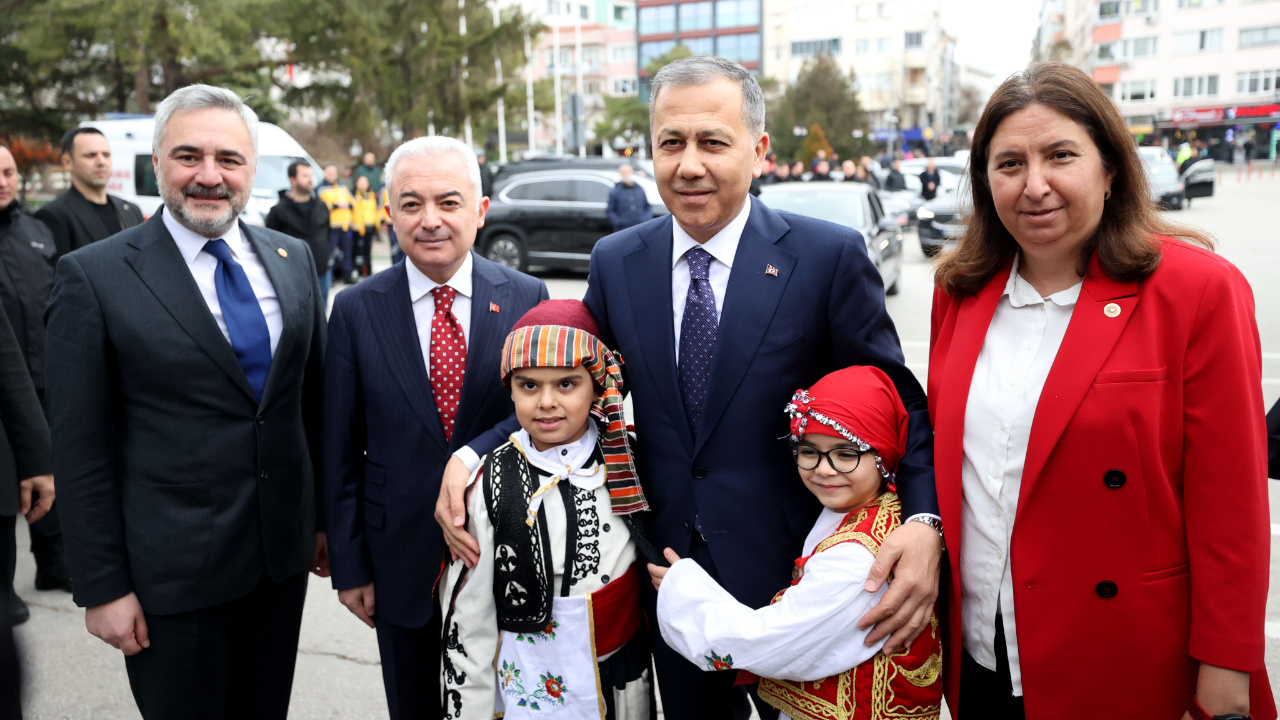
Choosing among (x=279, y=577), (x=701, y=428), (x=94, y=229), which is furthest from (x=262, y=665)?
(x=94, y=229)

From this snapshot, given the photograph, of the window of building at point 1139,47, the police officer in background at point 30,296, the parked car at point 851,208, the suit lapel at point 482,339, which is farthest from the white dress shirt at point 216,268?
the window of building at point 1139,47

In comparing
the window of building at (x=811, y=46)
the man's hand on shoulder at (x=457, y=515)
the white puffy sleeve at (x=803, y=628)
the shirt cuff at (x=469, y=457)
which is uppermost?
the window of building at (x=811, y=46)

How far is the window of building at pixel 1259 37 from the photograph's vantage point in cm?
6022

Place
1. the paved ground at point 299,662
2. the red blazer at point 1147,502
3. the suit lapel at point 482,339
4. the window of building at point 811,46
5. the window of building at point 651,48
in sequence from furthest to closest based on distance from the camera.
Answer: the window of building at point 651,48, the window of building at point 811,46, the paved ground at point 299,662, the suit lapel at point 482,339, the red blazer at point 1147,502

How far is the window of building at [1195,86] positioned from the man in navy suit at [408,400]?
76.0m

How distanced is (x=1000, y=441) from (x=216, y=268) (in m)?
2.08

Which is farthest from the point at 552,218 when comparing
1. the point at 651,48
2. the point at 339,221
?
the point at 651,48

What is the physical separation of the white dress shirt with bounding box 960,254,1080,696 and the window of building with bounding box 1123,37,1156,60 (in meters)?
76.5

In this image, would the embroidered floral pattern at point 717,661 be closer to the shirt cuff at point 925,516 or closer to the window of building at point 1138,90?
the shirt cuff at point 925,516

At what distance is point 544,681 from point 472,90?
27.8m

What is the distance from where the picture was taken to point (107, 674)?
377 cm

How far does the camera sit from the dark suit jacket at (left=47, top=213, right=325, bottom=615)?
225cm

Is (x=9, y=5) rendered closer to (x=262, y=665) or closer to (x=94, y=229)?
(x=94, y=229)

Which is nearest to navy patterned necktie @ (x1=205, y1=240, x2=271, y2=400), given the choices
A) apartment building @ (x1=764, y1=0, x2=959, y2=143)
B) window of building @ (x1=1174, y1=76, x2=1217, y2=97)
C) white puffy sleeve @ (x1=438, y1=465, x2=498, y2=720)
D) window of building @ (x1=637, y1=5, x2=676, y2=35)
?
white puffy sleeve @ (x1=438, y1=465, x2=498, y2=720)
